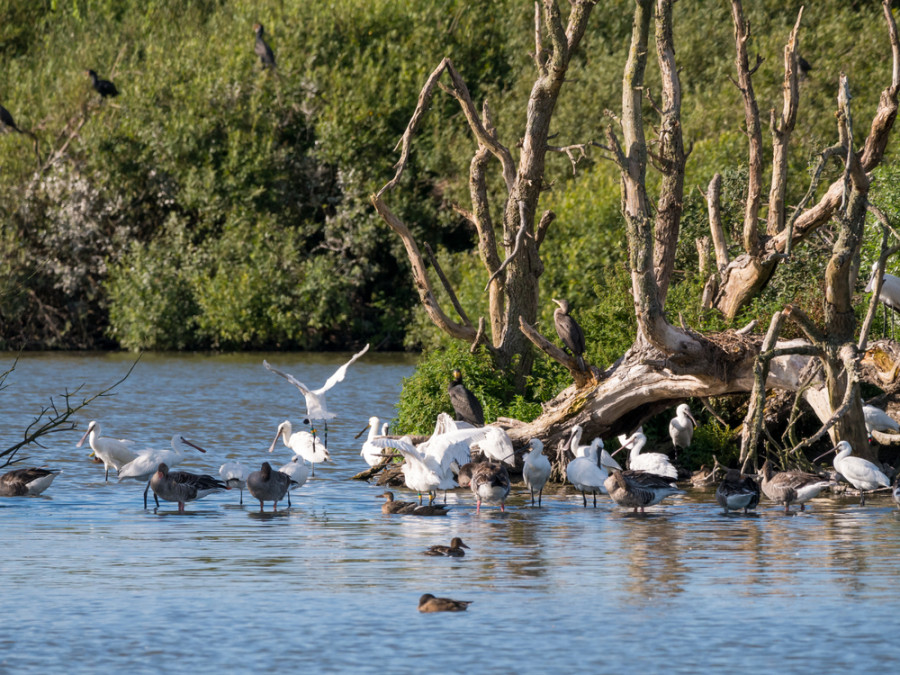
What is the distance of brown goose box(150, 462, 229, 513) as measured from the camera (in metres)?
13.4

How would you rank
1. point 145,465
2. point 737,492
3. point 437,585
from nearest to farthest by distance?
point 437,585 → point 737,492 → point 145,465

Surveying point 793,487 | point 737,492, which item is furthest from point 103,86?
point 793,487

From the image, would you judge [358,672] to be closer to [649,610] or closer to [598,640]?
[598,640]

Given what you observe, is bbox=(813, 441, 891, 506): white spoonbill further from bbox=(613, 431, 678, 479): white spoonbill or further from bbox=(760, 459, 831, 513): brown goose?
bbox=(613, 431, 678, 479): white spoonbill

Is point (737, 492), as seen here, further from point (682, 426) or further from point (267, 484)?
point (267, 484)

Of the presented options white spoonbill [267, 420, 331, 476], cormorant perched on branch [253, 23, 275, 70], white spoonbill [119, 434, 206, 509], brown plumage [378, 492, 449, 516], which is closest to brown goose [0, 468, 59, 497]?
white spoonbill [119, 434, 206, 509]

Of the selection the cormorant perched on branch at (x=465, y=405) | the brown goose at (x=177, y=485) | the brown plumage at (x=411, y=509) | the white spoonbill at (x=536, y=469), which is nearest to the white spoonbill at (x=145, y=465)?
the brown goose at (x=177, y=485)

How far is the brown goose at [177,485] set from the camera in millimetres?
13414

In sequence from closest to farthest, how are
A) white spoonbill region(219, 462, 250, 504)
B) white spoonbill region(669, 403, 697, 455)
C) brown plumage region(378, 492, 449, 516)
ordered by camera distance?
brown plumage region(378, 492, 449, 516) < white spoonbill region(219, 462, 250, 504) < white spoonbill region(669, 403, 697, 455)

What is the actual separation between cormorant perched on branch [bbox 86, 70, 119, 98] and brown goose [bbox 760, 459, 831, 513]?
3105cm

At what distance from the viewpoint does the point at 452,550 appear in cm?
1058

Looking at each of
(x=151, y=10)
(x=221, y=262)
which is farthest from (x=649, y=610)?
(x=151, y=10)

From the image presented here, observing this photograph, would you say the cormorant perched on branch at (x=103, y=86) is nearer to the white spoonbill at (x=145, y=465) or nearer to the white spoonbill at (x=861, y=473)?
the white spoonbill at (x=145, y=465)

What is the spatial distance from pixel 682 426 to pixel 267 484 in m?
4.78
